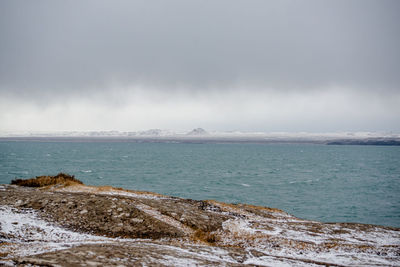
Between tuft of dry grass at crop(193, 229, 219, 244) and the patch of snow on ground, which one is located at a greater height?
the patch of snow on ground

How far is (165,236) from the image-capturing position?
34.6 ft

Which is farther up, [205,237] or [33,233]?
[33,233]

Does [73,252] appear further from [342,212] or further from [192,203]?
[342,212]

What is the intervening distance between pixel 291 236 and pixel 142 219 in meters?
6.31

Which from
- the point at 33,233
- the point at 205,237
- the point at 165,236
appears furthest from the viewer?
the point at 205,237

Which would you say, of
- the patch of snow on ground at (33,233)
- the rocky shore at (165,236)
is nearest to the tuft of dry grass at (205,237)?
the rocky shore at (165,236)

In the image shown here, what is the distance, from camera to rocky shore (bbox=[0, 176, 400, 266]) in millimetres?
7234

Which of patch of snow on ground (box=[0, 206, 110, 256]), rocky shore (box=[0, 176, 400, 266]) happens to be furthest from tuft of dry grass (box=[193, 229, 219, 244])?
patch of snow on ground (box=[0, 206, 110, 256])

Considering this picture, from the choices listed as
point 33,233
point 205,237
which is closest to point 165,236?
point 205,237

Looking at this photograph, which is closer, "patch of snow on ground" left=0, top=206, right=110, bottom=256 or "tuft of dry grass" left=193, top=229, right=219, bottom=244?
"patch of snow on ground" left=0, top=206, right=110, bottom=256

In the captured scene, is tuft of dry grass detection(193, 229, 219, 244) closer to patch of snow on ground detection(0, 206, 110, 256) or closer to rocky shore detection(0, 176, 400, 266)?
rocky shore detection(0, 176, 400, 266)

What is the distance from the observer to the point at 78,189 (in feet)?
56.5

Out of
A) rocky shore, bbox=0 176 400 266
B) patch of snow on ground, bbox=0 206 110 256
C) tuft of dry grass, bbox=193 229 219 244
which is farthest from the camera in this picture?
tuft of dry grass, bbox=193 229 219 244

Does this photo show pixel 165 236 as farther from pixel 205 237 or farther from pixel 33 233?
pixel 33 233
